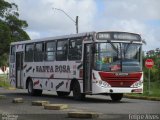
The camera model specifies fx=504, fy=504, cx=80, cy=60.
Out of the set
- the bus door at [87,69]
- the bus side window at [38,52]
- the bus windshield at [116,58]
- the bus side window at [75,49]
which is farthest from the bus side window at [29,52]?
the bus windshield at [116,58]

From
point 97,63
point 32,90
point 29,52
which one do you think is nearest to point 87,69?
point 97,63

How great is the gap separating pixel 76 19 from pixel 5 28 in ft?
99.0

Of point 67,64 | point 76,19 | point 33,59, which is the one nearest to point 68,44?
point 67,64

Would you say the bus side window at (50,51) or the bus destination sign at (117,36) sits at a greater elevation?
the bus destination sign at (117,36)

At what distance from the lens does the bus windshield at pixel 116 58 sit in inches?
875

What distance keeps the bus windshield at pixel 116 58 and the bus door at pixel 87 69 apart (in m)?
0.47

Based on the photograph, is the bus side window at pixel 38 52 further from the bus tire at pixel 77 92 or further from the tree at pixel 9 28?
the tree at pixel 9 28

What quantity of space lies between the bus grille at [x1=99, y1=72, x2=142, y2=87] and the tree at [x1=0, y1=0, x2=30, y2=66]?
52.8m

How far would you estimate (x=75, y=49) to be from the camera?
23984 millimetres

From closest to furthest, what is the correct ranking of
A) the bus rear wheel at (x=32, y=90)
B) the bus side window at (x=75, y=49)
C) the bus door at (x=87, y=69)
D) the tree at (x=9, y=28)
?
the bus door at (x=87, y=69)
the bus side window at (x=75, y=49)
the bus rear wheel at (x=32, y=90)
the tree at (x=9, y=28)

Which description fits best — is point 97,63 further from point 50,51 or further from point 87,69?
point 50,51

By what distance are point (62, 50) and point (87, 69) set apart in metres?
2.90

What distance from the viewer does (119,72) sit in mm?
22250

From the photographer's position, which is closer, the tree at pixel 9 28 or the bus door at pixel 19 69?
the bus door at pixel 19 69
